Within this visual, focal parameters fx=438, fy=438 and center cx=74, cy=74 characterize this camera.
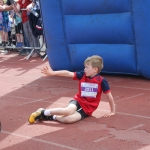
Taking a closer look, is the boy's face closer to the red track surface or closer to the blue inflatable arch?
the red track surface

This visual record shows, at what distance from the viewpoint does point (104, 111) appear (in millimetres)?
5680

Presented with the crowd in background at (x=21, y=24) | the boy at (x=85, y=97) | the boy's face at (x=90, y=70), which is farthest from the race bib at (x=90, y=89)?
the crowd in background at (x=21, y=24)

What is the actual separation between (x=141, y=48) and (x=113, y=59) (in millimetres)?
591

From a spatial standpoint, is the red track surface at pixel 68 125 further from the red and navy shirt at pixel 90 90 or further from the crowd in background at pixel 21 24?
the crowd in background at pixel 21 24

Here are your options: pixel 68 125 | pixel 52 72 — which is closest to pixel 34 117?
pixel 68 125

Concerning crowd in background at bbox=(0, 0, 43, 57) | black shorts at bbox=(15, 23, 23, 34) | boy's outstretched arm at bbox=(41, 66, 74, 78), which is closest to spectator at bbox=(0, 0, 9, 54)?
crowd in background at bbox=(0, 0, 43, 57)

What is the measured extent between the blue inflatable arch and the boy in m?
2.25

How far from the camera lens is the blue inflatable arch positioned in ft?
24.0

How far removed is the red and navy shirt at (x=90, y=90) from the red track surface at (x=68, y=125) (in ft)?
0.56

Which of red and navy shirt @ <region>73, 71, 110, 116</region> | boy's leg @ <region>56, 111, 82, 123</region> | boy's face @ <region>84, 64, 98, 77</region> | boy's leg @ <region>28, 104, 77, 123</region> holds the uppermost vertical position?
boy's face @ <region>84, 64, 98, 77</region>

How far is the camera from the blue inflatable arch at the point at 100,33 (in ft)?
24.0

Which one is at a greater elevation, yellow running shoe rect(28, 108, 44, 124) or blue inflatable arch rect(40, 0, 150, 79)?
blue inflatable arch rect(40, 0, 150, 79)

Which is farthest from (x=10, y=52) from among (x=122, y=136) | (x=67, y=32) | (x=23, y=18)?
(x=122, y=136)

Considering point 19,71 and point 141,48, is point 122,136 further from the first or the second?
point 19,71
